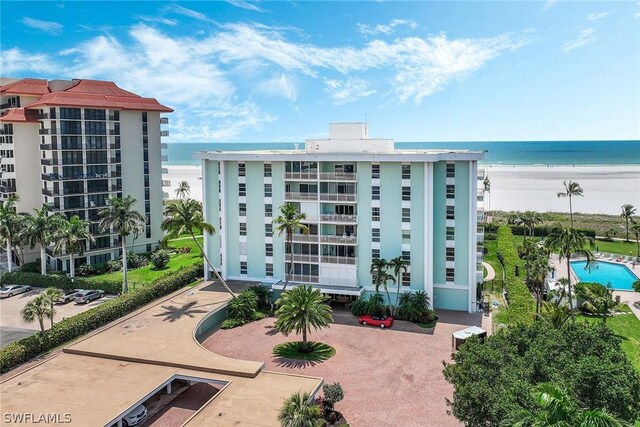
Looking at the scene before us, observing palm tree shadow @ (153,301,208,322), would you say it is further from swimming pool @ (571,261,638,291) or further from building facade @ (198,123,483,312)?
swimming pool @ (571,261,638,291)

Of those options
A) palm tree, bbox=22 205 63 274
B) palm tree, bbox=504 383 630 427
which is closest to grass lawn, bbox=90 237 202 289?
palm tree, bbox=22 205 63 274

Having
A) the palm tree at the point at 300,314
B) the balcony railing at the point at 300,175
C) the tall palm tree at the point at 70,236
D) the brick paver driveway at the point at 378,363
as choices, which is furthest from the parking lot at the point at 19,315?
the balcony railing at the point at 300,175

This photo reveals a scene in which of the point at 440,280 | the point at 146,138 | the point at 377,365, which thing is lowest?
the point at 377,365

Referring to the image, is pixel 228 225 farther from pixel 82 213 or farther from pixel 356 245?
pixel 82 213

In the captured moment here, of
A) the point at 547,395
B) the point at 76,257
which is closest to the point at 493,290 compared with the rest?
the point at 547,395

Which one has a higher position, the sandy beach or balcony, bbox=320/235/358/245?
the sandy beach

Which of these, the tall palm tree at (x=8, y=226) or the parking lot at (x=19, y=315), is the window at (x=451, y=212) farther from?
the tall palm tree at (x=8, y=226)

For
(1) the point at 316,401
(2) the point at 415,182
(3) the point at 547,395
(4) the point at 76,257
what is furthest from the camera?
(4) the point at 76,257
